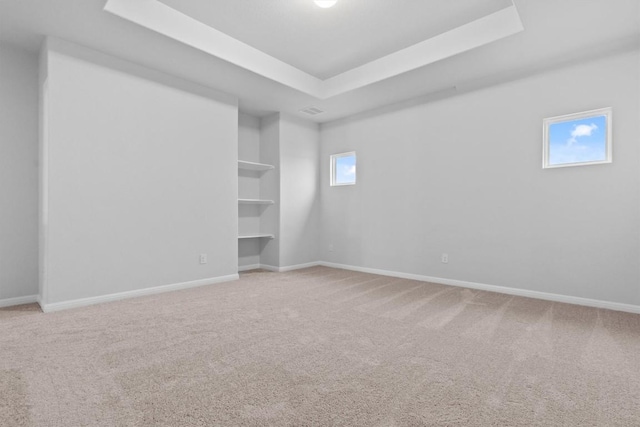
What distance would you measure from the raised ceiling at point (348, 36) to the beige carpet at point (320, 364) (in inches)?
108

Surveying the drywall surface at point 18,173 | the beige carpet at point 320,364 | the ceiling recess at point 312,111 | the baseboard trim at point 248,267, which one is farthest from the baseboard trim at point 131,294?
the ceiling recess at point 312,111

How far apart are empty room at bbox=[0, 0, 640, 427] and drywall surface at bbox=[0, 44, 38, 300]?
2cm

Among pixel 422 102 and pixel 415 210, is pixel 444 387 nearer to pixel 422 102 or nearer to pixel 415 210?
pixel 415 210

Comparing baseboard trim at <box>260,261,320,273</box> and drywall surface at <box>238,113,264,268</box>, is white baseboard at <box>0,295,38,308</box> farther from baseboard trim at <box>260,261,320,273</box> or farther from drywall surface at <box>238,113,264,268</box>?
baseboard trim at <box>260,261,320,273</box>

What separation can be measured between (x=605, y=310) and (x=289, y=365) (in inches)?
131

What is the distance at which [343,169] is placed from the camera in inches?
232

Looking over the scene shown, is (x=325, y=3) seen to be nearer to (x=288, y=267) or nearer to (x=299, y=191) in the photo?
(x=299, y=191)

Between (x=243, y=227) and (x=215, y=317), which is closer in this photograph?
(x=215, y=317)

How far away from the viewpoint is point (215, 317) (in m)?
2.94

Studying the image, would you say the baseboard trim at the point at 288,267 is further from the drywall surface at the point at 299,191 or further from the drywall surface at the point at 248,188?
the drywall surface at the point at 248,188

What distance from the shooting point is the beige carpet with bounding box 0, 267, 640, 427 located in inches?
59.7

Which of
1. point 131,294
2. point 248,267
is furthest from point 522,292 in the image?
point 131,294

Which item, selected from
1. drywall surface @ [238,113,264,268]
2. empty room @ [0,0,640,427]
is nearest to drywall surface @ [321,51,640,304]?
empty room @ [0,0,640,427]

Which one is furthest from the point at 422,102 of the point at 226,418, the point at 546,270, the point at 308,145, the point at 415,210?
the point at 226,418
